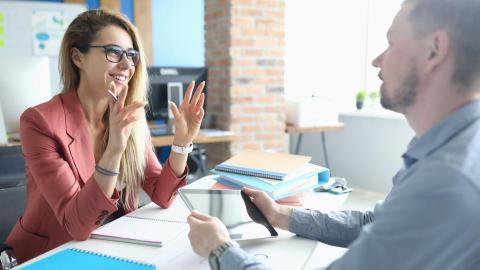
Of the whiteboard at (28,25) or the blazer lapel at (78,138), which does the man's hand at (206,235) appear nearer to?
the blazer lapel at (78,138)

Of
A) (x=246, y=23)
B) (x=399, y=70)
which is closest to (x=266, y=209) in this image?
(x=399, y=70)

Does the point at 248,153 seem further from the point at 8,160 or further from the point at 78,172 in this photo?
the point at 8,160

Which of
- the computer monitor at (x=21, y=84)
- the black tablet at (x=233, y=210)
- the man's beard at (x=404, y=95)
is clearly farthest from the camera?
the computer monitor at (x=21, y=84)

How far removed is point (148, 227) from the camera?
1.23 meters

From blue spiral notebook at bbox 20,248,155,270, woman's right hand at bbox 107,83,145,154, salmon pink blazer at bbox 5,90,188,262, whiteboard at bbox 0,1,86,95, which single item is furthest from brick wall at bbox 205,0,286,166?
blue spiral notebook at bbox 20,248,155,270

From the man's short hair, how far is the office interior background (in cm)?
208

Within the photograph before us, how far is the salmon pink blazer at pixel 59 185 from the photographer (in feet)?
3.83

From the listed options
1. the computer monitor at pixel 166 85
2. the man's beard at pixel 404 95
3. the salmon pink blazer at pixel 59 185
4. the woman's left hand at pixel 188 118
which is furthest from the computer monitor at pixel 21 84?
the man's beard at pixel 404 95

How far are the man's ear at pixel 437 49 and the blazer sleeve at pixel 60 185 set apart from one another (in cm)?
88

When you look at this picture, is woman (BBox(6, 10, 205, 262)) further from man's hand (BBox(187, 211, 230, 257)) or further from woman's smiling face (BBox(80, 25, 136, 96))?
man's hand (BBox(187, 211, 230, 257))

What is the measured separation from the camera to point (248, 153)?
1617 millimetres

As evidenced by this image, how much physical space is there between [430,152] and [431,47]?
179 mm

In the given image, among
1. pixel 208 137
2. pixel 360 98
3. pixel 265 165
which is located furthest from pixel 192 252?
pixel 360 98

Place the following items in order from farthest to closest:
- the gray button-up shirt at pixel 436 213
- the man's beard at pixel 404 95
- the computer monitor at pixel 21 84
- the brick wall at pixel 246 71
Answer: the brick wall at pixel 246 71 → the computer monitor at pixel 21 84 → the man's beard at pixel 404 95 → the gray button-up shirt at pixel 436 213
